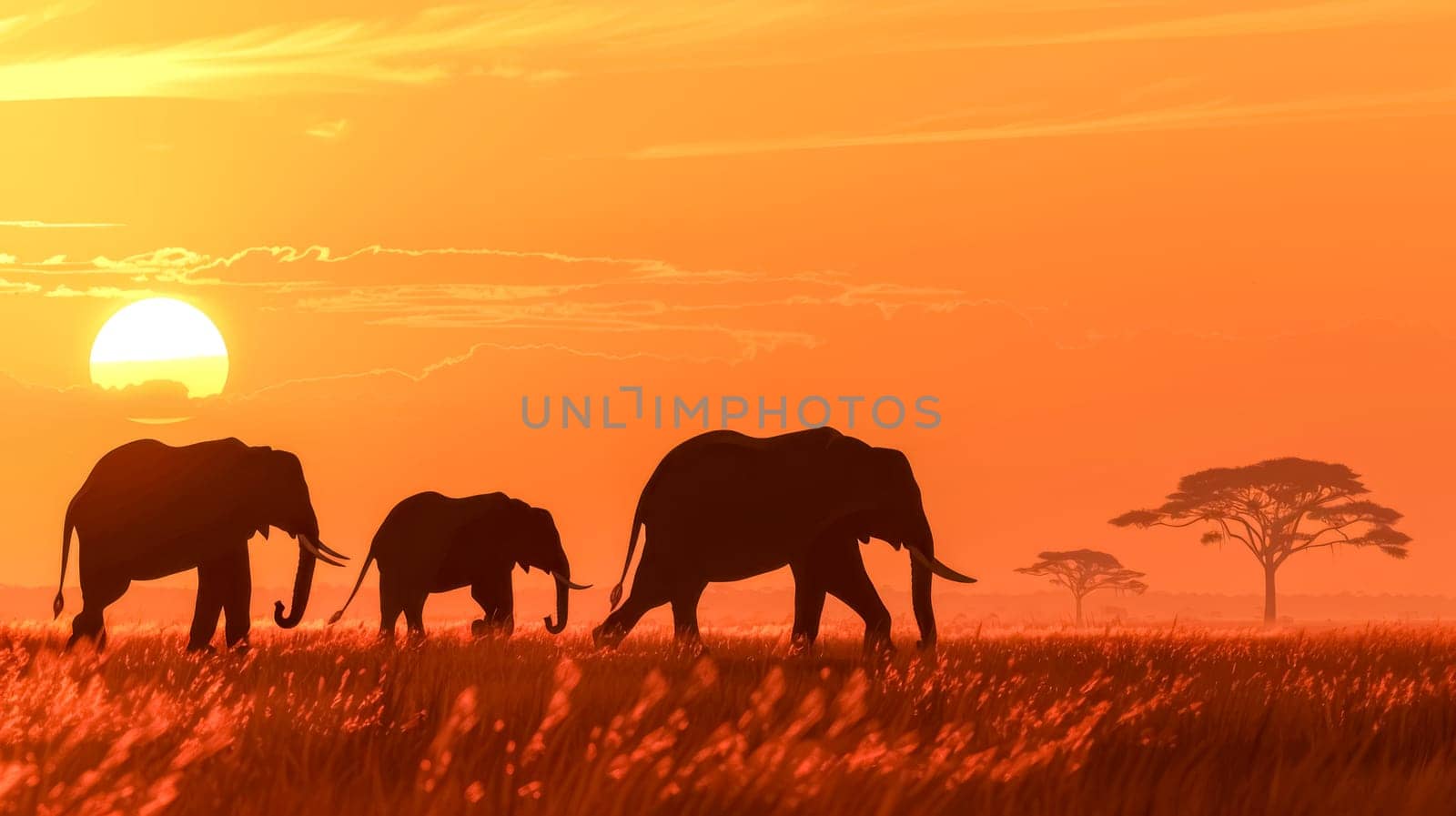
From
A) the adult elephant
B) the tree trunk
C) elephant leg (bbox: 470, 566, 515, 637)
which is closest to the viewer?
the adult elephant

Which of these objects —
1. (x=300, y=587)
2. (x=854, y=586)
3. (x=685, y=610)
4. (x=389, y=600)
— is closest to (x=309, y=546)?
(x=300, y=587)

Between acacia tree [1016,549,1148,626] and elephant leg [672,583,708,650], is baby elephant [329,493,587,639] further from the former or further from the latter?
acacia tree [1016,549,1148,626]

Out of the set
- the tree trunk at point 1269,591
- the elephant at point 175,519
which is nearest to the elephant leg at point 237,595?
the elephant at point 175,519

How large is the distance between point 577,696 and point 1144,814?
3.54m

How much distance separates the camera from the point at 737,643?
57.6 ft

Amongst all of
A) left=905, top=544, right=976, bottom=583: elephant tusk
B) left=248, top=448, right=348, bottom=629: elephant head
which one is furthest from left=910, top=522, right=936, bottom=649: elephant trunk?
left=248, top=448, right=348, bottom=629: elephant head

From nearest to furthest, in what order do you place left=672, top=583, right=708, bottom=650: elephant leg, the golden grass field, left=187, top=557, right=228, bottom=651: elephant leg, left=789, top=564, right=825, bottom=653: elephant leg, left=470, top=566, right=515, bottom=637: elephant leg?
1. the golden grass field
2. left=187, top=557, right=228, bottom=651: elephant leg
3. left=789, top=564, right=825, bottom=653: elephant leg
4. left=672, top=583, right=708, bottom=650: elephant leg
5. left=470, top=566, right=515, bottom=637: elephant leg

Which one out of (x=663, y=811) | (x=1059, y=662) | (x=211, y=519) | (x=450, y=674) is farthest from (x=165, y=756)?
(x=211, y=519)

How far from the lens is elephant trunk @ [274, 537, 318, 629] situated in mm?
17906

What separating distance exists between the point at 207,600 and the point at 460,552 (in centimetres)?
352

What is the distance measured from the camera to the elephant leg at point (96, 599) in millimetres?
16938

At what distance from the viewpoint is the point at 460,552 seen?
19.7 meters

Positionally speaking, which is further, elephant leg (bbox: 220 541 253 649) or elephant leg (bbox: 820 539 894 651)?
elephant leg (bbox: 820 539 894 651)

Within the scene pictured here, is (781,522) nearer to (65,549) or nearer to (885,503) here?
(885,503)
